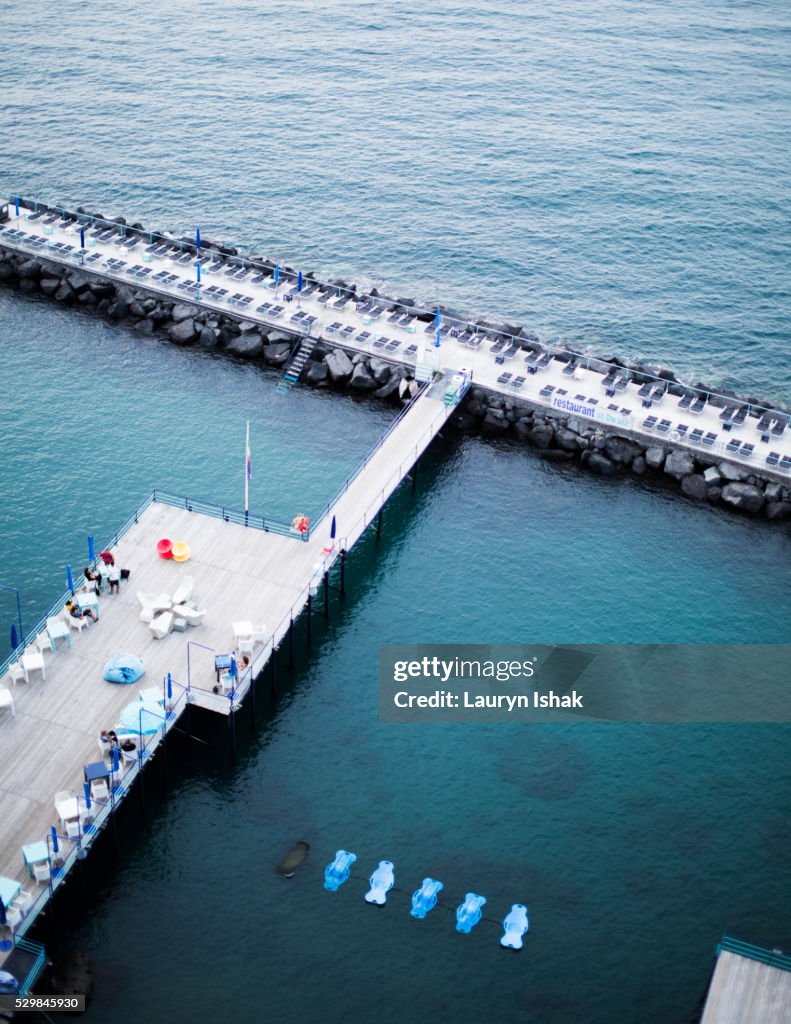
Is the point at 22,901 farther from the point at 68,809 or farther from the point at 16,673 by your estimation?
the point at 16,673

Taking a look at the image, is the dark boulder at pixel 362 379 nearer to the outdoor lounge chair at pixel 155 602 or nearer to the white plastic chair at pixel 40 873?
the outdoor lounge chair at pixel 155 602

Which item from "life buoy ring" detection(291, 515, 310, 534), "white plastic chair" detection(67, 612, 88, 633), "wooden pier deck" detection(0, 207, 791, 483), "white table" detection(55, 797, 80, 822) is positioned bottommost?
"white table" detection(55, 797, 80, 822)

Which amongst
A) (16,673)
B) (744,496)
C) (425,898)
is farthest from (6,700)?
(744,496)

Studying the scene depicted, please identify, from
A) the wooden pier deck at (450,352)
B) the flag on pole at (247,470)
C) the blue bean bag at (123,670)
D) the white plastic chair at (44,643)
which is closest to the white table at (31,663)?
the white plastic chair at (44,643)

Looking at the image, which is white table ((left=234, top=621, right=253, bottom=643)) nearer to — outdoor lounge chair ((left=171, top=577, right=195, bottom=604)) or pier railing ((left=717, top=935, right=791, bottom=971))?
outdoor lounge chair ((left=171, top=577, right=195, bottom=604))

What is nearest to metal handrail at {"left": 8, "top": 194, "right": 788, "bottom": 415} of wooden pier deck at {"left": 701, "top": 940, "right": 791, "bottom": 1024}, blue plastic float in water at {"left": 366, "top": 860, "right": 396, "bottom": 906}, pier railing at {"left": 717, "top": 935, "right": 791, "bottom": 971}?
pier railing at {"left": 717, "top": 935, "right": 791, "bottom": 971}
